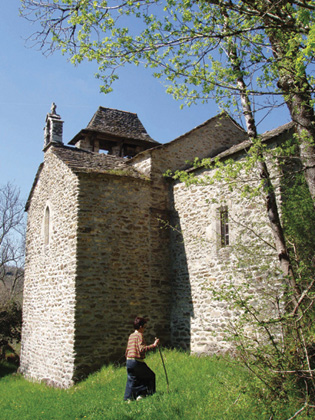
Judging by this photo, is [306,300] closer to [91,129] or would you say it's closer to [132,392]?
[132,392]

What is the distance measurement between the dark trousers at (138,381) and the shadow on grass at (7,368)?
10.6 meters

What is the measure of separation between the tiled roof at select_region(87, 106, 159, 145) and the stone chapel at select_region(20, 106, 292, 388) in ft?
15.6

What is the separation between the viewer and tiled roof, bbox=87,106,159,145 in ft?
63.5

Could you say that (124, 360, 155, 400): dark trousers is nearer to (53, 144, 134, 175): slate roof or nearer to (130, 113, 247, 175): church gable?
(53, 144, 134, 175): slate roof

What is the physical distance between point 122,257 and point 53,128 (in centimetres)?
614

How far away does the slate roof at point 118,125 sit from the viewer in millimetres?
19203

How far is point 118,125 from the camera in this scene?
20250 mm

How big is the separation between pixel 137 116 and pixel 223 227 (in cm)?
1223

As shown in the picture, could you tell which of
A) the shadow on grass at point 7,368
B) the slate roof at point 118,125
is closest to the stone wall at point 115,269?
the slate roof at point 118,125

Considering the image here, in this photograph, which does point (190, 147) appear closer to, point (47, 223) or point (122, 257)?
point (122, 257)

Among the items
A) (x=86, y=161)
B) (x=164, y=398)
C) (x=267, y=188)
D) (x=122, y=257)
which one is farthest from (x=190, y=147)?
(x=164, y=398)

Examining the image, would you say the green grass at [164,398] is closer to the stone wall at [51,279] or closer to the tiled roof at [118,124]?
the stone wall at [51,279]

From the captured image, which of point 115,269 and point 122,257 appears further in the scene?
point 122,257

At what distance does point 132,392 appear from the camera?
25.2ft
